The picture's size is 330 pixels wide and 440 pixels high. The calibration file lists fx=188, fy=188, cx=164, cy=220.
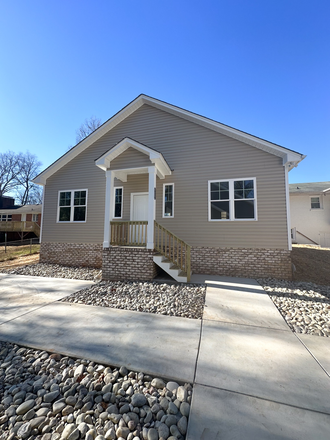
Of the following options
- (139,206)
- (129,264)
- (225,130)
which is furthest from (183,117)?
(129,264)

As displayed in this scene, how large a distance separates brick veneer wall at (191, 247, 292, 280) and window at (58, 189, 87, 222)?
19.1 ft

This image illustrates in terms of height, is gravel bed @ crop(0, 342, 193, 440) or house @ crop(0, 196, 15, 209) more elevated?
house @ crop(0, 196, 15, 209)

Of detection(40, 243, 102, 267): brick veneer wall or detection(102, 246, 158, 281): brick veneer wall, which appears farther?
detection(40, 243, 102, 267): brick veneer wall

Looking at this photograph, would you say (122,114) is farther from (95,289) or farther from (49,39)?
(95,289)

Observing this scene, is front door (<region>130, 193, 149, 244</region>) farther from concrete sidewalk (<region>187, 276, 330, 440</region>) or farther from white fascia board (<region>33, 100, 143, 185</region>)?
concrete sidewalk (<region>187, 276, 330, 440</region>)

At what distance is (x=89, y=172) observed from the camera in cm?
932

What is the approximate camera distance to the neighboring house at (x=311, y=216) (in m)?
15.3

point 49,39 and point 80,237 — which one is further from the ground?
point 49,39

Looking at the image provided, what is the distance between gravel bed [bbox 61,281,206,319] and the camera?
3968mm

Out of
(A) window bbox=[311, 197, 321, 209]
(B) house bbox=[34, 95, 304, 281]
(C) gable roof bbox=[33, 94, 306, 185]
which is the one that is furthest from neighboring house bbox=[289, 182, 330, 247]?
(C) gable roof bbox=[33, 94, 306, 185]

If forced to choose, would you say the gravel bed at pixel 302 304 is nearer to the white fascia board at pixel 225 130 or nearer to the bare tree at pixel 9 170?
the white fascia board at pixel 225 130

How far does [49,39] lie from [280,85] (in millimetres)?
10749

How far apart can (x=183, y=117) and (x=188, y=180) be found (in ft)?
9.32

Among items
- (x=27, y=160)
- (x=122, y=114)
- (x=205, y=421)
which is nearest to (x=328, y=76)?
(x=122, y=114)
